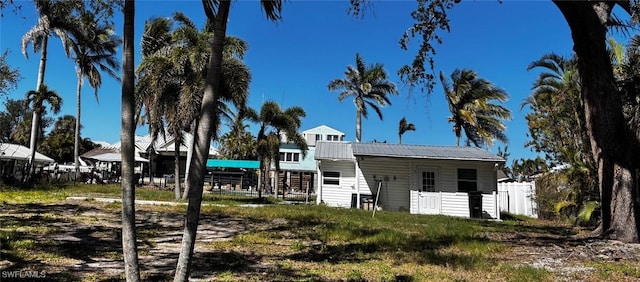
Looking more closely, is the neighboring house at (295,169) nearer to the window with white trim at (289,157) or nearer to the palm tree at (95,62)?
the window with white trim at (289,157)

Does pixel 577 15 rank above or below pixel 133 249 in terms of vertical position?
A: above

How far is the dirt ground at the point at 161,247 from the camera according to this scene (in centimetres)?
558

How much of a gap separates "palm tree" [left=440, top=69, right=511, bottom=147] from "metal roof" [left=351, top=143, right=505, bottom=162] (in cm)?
793

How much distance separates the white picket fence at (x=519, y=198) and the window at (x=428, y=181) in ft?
10.2

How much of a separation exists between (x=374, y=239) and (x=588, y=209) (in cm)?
846

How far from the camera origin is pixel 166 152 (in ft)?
142

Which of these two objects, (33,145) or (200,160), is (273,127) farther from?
(200,160)

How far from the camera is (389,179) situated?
792 inches

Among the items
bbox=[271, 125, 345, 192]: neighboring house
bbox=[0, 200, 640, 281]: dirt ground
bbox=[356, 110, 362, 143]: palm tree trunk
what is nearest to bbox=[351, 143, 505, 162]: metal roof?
bbox=[0, 200, 640, 281]: dirt ground

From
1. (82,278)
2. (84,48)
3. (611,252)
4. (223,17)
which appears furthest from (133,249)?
(84,48)

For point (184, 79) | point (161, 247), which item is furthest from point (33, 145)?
point (161, 247)

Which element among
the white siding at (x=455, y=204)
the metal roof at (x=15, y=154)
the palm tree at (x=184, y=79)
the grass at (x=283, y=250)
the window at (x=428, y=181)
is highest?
the palm tree at (x=184, y=79)

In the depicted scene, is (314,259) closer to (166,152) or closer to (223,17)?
(223,17)
